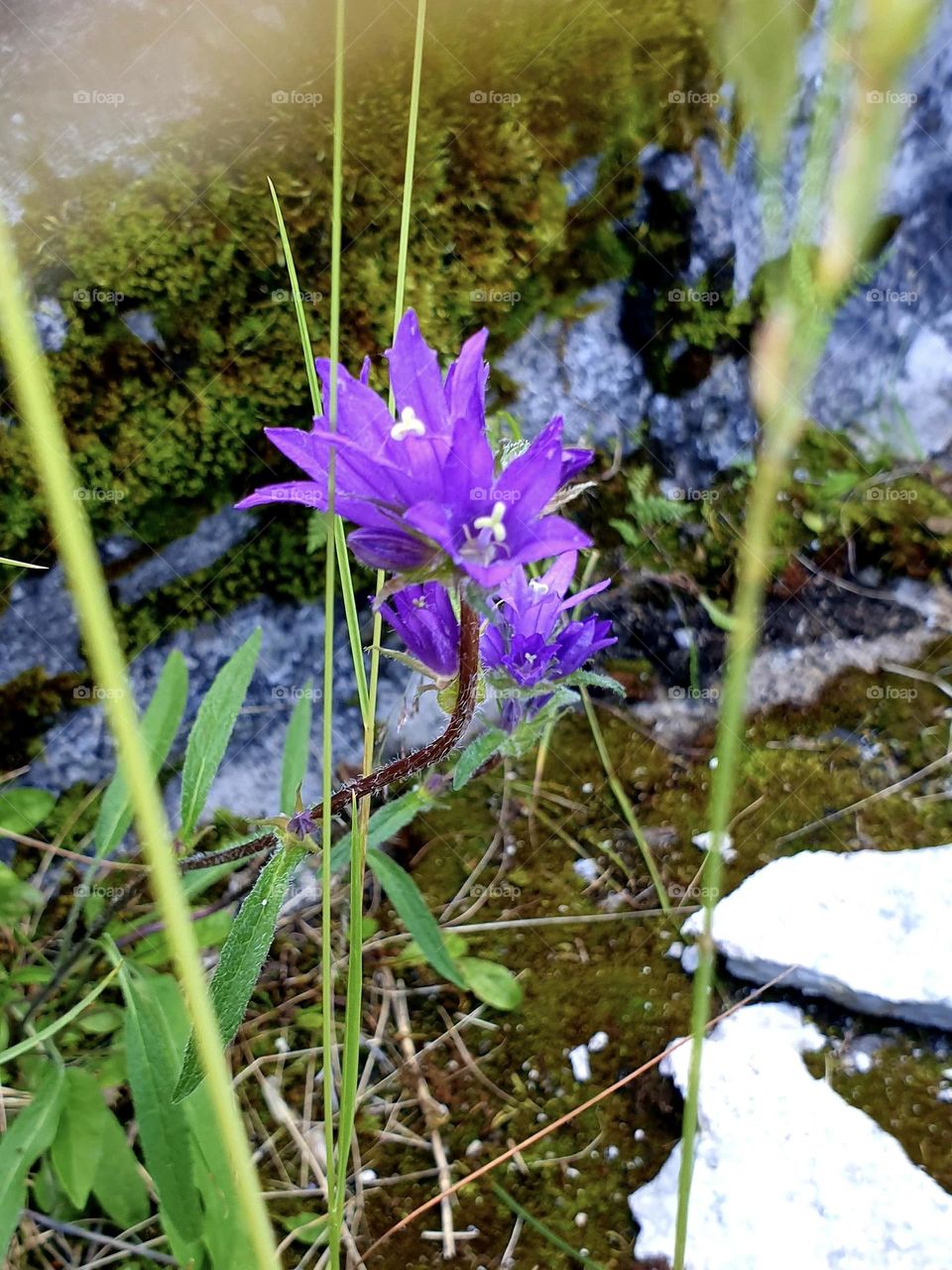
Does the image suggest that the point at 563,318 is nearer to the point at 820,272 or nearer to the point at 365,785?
the point at 365,785

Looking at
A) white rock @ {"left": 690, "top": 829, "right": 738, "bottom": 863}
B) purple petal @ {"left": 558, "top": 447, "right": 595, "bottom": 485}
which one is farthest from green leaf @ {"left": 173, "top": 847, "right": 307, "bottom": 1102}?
white rock @ {"left": 690, "top": 829, "right": 738, "bottom": 863}

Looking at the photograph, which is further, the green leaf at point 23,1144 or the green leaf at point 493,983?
the green leaf at point 493,983

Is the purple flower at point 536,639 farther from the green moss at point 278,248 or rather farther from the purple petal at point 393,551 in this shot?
the green moss at point 278,248

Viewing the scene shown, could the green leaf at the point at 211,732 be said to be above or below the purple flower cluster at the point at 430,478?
below

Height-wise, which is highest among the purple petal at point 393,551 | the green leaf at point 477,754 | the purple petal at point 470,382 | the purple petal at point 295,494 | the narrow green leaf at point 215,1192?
the purple petal at point 470,382

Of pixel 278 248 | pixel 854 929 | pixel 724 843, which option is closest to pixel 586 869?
pixel 724 843

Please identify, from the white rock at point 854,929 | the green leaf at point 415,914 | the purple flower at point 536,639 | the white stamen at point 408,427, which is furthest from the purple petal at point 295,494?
the white rock at point 854,929

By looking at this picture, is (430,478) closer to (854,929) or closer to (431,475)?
(431,475)
